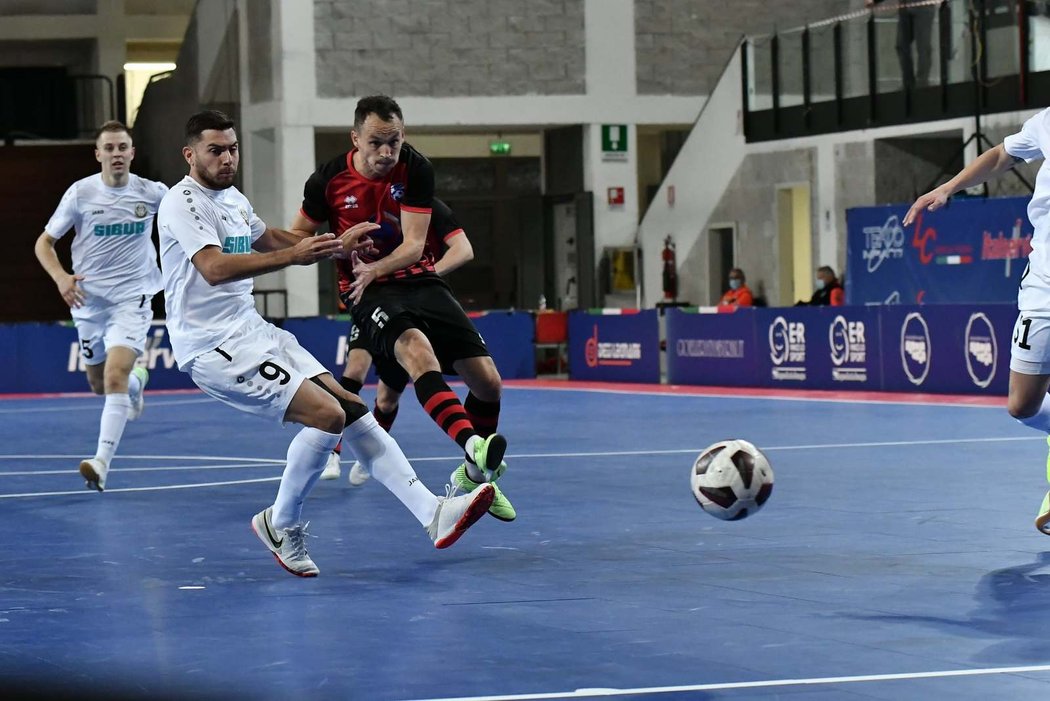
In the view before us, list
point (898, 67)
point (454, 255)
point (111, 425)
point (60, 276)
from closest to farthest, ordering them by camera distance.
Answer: point (454, 255), point (111, 425), point (60, 276), point (898, 67)

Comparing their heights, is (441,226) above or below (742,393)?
above

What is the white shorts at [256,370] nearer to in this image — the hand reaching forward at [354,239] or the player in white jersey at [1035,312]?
the hand reaching forward at [354,239]

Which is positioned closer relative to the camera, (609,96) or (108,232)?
(108,232)

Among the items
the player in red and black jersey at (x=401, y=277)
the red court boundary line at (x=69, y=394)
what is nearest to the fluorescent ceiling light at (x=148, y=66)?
the red court boundary line at (x=69, y=394)

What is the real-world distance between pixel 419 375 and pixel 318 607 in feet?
7.07

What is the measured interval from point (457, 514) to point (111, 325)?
595cm

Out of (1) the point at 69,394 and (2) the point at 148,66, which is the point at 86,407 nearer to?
(1) the point at 69,394

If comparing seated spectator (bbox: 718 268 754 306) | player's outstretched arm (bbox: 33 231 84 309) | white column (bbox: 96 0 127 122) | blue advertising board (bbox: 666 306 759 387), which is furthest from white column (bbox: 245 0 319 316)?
player's outstretched arm (bbox: 33 231 84 309)

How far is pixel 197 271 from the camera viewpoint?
308 inches

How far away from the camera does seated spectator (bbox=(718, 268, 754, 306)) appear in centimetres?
2842

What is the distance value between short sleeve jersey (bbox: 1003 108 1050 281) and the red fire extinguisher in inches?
943

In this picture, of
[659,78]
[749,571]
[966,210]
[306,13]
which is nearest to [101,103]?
[306,13]

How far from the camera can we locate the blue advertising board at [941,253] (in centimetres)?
2259

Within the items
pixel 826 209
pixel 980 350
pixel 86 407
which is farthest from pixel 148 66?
pixel 980 350
